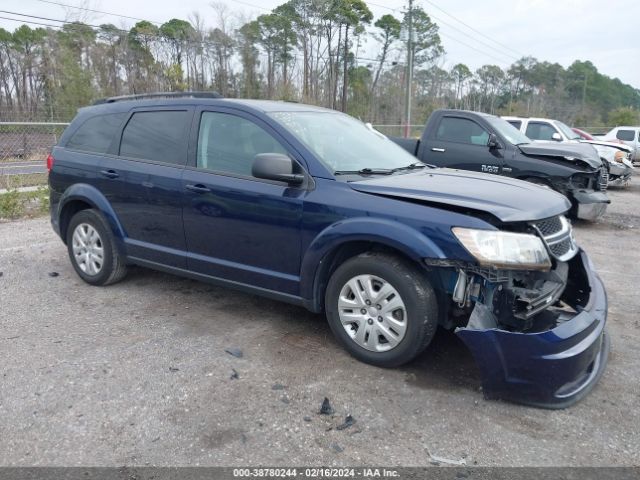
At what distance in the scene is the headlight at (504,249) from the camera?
2.92 m

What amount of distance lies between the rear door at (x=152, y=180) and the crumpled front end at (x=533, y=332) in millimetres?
2397

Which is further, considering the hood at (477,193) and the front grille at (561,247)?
the front grille at (561,247)

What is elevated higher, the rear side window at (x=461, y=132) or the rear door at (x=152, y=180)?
the rear side window at (x=461, y=132)

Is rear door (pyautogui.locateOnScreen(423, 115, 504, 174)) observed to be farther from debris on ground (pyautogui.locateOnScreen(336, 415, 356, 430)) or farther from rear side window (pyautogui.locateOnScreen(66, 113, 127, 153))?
debris on ground (pyautogui.locateOnScreen(336, 415, 356, 430))

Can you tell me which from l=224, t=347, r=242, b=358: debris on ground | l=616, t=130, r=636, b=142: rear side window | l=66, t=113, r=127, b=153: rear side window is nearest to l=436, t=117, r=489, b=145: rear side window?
l=66, t=113, r=127, b=153: rear side window

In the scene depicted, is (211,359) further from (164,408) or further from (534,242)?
(534,242)

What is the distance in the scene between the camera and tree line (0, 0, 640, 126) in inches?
1166

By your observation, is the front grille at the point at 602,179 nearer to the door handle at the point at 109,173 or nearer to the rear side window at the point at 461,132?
the rear side window at the point at 461,132

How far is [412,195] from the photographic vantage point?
3.31 meters

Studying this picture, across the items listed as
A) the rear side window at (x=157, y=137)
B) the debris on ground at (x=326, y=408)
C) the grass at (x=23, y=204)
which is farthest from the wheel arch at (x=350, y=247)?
→ the grass at (x=23, y=204)

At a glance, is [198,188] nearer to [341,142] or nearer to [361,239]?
[341,142]

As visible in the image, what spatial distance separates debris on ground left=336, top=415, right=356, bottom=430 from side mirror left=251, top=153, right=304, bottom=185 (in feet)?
5.28

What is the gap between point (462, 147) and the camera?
348 inches

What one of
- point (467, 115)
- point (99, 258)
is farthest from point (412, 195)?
point (467, 115)
